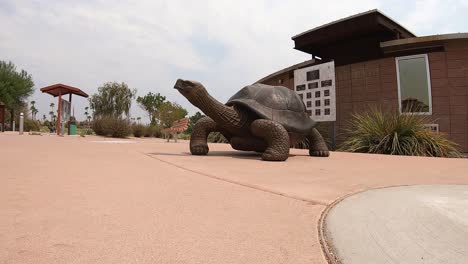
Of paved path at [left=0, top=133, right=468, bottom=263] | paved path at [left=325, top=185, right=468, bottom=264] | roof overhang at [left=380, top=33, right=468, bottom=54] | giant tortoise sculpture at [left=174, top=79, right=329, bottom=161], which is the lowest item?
paved path at [left=325, top=185, right=468, bottom=264]

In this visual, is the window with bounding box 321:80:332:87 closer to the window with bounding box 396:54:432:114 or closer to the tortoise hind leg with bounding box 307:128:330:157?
the window with bounding box 396:54:432:114

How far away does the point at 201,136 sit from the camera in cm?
509

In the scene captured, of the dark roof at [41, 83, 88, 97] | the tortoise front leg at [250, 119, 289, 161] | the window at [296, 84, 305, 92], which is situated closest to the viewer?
the tortoise front leg at [250, 119, 289, 161]

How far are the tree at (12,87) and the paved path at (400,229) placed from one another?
3080cm

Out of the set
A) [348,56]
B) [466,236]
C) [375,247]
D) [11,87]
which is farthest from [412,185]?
[11,87]

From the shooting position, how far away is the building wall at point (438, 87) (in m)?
10.1

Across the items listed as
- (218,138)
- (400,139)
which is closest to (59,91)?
(218,138)

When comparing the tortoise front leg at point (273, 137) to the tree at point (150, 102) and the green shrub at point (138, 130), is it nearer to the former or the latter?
the green shrub at point (138, 130)

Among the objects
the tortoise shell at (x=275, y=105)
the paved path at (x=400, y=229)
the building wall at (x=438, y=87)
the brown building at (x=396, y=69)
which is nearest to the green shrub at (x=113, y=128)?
the brown building at (x=396, y=69)

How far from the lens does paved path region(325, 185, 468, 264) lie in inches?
39.5

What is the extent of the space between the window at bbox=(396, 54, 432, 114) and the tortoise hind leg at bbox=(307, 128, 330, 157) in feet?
22.0

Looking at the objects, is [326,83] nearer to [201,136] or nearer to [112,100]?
[201,136]

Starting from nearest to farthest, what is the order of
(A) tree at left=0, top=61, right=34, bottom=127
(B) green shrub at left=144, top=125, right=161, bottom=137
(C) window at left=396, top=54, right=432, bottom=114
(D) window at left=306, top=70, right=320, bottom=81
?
(C) window at left=396, top=54, right=432, bottom=114
(D) window at left=306, top=70, right=320, bottom=81
(B) green shrub at left=144, top=125, right=161, bottom=137
(A) tree at left=0, top=61, right=34, bottom=127

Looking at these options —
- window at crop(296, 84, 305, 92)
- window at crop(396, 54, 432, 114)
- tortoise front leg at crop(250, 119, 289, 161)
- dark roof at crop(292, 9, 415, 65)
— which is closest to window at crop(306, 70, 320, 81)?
window at crop(296, 84, 305, 92)
